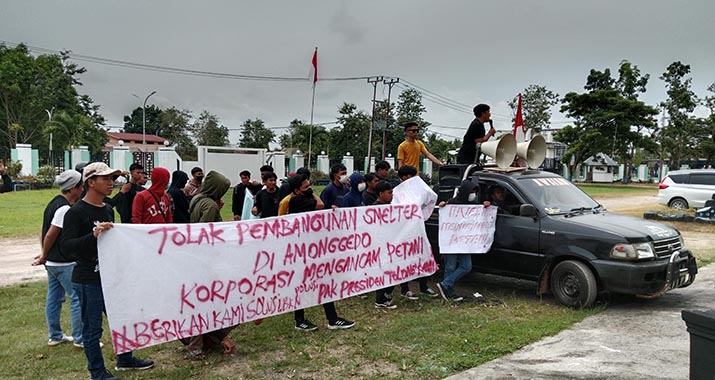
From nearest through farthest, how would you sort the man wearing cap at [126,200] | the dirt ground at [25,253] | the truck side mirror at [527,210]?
the man wearing cap at [126,200] < the truck side mirror at [527,210] < the dirt ground at [25,253]

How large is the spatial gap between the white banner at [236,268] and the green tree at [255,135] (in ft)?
228

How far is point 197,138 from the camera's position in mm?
73750

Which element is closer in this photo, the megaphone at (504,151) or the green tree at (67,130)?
the megaphone at (504,151)

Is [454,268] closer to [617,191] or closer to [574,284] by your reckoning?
[574,284]

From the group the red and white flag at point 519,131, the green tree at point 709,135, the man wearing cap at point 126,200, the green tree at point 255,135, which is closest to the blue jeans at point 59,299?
the man wearing cap at point 126,200

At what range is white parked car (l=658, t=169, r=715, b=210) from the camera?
1770cm

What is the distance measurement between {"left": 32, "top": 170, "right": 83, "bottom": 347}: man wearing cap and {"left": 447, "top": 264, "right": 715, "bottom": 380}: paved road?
3.52 metres

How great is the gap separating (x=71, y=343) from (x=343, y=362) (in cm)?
275

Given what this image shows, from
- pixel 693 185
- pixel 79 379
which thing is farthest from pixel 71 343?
pixel 693 185

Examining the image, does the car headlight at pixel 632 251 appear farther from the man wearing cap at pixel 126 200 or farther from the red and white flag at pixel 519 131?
the man wearing cap at pixel 126 200

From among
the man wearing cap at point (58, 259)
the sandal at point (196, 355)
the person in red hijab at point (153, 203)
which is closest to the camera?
the man wearing cap at point (58, 259)

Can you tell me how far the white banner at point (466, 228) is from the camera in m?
6.89

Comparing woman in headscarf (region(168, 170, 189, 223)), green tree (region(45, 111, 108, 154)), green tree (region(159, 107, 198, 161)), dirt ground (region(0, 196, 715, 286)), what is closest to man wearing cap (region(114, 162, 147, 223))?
woman in headscarf (region(168, 170, 189, 223))

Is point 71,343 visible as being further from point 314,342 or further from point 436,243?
point 436,243
